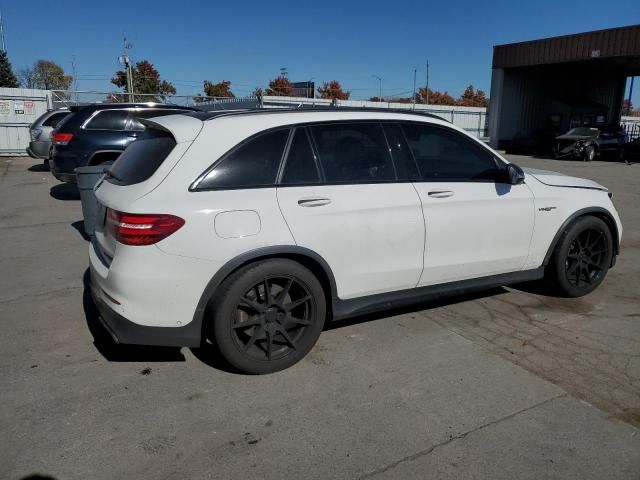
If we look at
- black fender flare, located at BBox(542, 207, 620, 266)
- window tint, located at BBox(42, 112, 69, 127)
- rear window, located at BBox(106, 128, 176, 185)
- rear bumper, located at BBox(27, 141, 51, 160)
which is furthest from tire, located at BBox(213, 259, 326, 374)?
window tint, located at BBox(42, 112, 69, 127)

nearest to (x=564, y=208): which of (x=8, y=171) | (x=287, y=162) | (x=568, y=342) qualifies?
(x=568, y=342)

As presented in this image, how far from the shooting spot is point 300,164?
3578 millimetres

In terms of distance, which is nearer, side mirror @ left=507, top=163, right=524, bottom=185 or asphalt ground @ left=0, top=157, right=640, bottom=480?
asphalt ground @ left=0, top=157, right=640, bottom=480

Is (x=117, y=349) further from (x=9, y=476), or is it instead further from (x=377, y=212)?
(x=377, y=212)

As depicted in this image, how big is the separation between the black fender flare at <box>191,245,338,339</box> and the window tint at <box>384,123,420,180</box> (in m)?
0.97

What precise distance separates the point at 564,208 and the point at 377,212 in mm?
2030

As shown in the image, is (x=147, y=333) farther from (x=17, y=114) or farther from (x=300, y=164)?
(x=17, y=114)

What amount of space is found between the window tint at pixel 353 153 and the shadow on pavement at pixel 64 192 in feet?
28.6

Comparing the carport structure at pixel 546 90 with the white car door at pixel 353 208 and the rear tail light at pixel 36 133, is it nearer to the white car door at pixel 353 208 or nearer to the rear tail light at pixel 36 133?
the rear tail light at pixel 36 133

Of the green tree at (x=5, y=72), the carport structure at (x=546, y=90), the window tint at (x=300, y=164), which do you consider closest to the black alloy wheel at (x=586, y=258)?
the window tint at (x=300, y=164)

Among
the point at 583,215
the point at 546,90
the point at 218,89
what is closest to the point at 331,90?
the point at 218,89

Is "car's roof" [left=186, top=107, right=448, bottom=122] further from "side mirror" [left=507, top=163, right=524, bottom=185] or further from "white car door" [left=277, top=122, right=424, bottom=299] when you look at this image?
"side mirror" [left=507, top=163, right=524, bottom=185]

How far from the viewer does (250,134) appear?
11.4ft

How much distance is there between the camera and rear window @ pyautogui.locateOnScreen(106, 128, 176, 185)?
11.1 ft
